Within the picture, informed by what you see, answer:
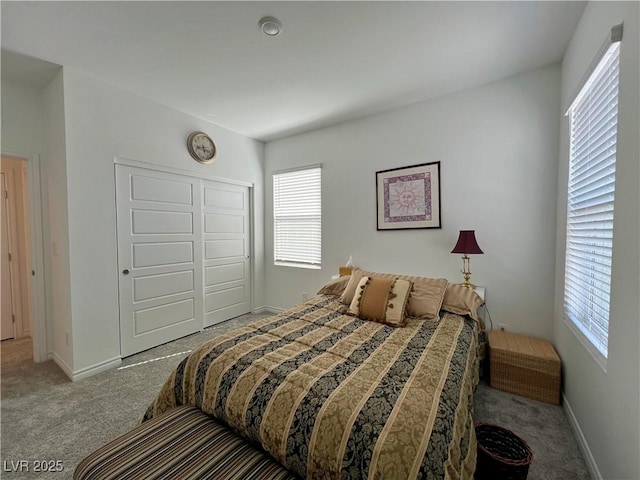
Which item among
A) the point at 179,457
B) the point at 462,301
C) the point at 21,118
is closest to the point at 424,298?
the point at 462,301

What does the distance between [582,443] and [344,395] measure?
164cm

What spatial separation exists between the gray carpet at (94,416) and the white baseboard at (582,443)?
0.14ft

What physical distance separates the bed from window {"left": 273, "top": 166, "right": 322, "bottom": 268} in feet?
6.52

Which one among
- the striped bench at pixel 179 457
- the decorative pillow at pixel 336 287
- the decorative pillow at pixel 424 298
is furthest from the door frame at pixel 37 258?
the decorative pillow at pixel 424 298

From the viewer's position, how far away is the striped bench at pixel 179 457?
1029 millimetres

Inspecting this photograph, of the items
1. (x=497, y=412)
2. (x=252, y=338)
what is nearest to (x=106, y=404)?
(x=252, y=338)

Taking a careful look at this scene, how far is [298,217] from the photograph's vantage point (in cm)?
409

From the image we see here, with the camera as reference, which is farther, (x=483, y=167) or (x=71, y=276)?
(x=483, y=167)

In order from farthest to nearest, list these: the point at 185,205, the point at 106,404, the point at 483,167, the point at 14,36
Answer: the point at 185,205, the point at 483,167, the point at 106,404, the point at 14,36

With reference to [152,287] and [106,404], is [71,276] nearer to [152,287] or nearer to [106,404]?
[152,287]

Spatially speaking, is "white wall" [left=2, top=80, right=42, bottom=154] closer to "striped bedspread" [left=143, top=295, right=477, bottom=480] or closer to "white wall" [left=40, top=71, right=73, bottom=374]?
"white wall" [left=40, top=71, right=73, bottom=374]

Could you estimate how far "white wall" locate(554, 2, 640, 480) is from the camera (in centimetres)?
110

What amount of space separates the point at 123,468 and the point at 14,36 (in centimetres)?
296

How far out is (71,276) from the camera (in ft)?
8.00
